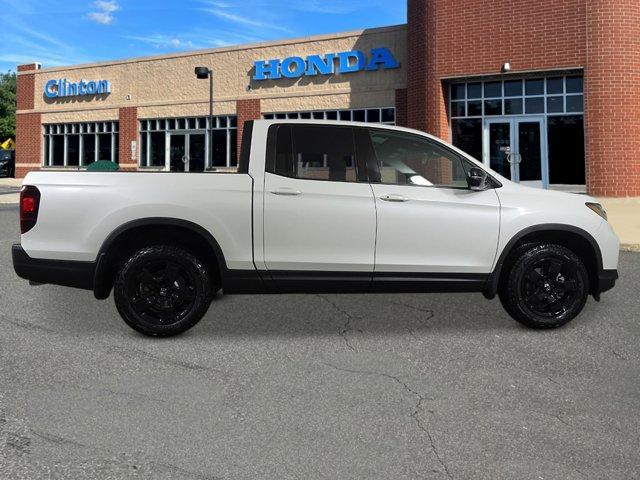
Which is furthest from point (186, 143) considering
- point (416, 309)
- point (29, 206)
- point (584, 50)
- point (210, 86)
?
point (29, 206)

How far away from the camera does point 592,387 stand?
4.26m

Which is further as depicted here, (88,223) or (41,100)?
(41,100)

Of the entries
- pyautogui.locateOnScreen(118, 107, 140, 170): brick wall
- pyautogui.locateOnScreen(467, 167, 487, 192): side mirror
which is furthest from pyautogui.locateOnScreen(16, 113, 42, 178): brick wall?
pyautogui.locateOnScreen(467, 167, 487, 192): side mirror

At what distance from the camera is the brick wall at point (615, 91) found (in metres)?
17.5

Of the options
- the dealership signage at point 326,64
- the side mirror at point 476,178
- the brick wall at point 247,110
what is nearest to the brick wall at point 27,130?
the brick wall at point 247,110

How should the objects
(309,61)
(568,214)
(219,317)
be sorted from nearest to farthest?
1. (568,214)
2. (219,317)
3. (309,61)

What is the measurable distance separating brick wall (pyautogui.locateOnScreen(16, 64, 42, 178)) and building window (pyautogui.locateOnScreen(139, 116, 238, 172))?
7240 millimetres

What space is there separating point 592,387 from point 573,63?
15.9m

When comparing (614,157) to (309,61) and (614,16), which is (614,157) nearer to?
(614,16)

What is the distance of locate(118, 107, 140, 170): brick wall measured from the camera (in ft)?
98.1

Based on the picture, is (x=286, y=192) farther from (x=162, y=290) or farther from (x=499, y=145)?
(x=499, y=145)

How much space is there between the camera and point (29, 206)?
5445 mm

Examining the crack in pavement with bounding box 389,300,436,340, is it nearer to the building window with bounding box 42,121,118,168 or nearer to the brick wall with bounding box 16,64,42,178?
the building window with bounding box 42,121,118,168

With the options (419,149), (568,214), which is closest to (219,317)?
(419,149)
